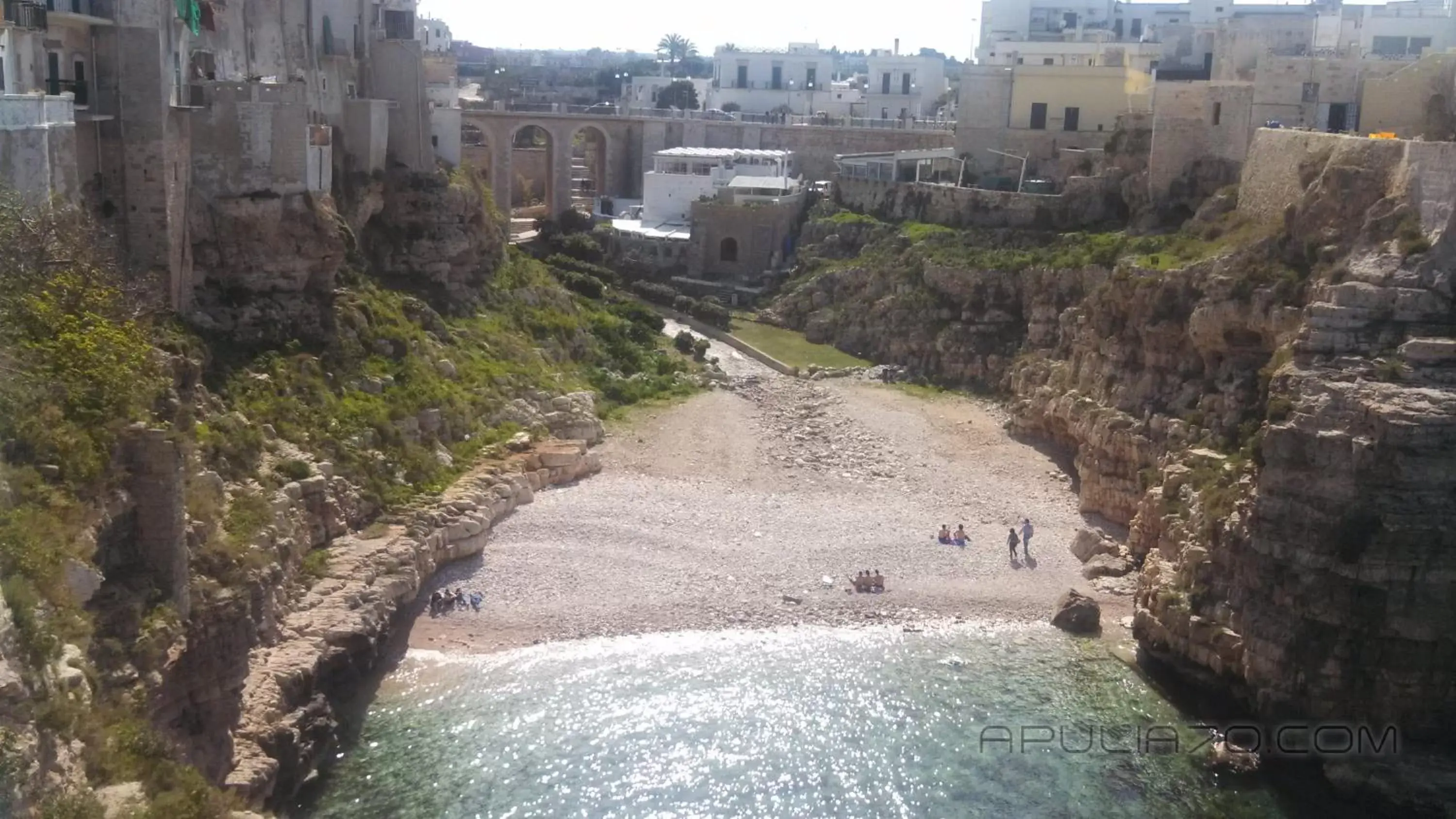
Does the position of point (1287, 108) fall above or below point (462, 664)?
above

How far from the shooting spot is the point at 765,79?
234 feet

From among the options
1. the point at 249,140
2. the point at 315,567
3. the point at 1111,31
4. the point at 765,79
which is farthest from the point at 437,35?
the point at 315,567

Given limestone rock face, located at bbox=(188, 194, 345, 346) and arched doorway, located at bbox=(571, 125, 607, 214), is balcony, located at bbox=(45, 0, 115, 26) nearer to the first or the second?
limestone rock face, located at bbox=(188, 194, 345, 346)

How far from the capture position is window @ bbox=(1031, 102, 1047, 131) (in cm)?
4803

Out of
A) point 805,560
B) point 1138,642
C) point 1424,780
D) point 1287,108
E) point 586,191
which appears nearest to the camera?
point 1424,780

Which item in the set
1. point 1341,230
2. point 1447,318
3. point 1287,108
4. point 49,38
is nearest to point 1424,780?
point 1447,318

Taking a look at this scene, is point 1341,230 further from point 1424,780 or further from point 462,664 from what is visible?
point 462,664

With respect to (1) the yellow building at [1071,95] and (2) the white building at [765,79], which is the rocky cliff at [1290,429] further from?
(2) the white building at [765,79]

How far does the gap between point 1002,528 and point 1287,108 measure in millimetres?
13990

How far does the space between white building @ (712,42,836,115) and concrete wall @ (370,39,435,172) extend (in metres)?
35.3

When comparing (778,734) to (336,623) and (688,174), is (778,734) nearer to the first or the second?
(336,623)

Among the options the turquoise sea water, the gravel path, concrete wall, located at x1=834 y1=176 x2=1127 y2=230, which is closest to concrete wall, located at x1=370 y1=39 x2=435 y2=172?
the gravel path

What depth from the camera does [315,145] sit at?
2891 centimetres

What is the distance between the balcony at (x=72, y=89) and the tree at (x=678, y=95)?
51.9 meters
